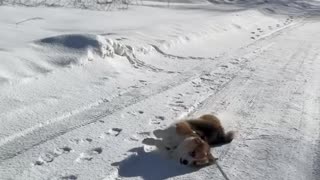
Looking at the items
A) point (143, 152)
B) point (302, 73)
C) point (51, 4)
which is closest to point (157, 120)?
point (143, 152)

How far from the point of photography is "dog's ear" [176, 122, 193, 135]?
4035 millimetres

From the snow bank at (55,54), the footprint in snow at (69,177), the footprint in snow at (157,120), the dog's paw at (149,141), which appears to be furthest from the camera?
the snow bank at (55,54)

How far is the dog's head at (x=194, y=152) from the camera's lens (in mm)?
3820

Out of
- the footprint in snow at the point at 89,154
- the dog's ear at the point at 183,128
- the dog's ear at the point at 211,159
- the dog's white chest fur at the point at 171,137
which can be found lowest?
the footprint in snow at the point at 89,154

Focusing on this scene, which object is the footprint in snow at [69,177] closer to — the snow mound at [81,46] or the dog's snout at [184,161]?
the dog's snout at [184,161]

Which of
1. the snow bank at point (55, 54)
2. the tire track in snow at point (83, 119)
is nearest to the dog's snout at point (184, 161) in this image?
the tire track in snow at point (83, 119)

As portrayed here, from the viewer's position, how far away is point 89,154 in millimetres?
4004

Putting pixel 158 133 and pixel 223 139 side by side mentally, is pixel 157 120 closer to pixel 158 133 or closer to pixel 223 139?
pixel 158 133

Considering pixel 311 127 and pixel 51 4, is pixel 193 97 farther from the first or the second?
pixel 51 4

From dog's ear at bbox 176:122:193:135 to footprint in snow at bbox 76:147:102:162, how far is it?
62 centimetres

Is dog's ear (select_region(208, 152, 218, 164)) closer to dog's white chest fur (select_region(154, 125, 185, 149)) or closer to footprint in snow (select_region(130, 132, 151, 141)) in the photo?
dog's white chest fur (select_region(154, 125, 185, 149))

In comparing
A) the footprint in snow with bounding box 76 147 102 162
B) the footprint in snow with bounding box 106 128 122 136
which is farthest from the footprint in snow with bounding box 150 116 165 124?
the footprint in snow with bounding box 76 147 102 162

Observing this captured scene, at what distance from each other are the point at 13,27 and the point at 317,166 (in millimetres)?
A: 5290

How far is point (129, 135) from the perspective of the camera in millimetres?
4418
